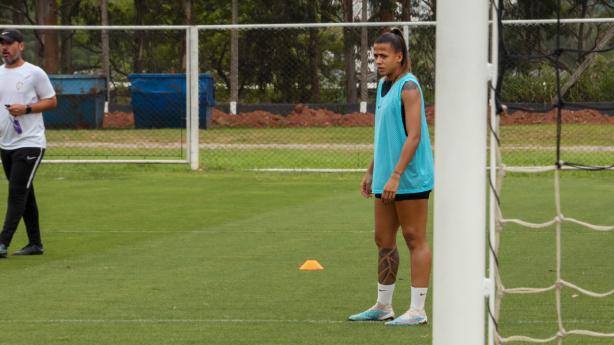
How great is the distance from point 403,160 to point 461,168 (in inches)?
85.3

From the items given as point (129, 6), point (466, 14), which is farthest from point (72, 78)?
point (129, 6)

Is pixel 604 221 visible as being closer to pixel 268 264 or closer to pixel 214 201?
pixel 268 264

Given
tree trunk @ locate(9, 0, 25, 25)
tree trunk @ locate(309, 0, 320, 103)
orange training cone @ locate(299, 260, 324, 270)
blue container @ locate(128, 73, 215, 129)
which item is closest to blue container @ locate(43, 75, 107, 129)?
blue container @ locate(128, 73, 215, 129)

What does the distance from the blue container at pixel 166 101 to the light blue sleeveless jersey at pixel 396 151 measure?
12392mm

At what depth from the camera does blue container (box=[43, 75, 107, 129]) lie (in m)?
19.0

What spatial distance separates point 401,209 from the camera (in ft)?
18.2

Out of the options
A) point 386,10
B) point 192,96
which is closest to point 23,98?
point 192,96

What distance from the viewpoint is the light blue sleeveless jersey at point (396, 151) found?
552 centimetres

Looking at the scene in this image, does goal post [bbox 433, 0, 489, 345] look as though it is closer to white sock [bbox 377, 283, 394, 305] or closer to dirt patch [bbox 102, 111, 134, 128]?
white sock [bbox 377, 283, 394, 305]

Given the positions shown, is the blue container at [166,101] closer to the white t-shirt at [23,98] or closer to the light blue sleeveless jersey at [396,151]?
the white t-shirt at [23,98]

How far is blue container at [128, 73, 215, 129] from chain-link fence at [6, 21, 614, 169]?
0.03 meters

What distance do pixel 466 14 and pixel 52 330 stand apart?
347 centimetres

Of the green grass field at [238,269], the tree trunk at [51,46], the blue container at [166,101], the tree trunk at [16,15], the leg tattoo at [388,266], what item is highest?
the tree trunk at [16,15]

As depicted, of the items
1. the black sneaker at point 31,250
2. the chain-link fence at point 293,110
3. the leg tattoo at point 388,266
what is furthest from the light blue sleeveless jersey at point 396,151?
the chain-link fence at point 293,110
